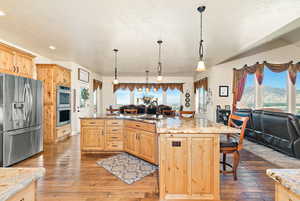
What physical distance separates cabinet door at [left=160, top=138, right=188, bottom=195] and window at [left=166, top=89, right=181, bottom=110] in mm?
7774

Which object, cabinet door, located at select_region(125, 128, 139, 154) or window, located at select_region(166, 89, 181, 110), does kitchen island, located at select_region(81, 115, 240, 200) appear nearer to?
cabinet door, located at select_region(125, 128, 139, 154)

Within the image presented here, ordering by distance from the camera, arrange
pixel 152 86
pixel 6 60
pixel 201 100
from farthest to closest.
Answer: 1. pixel 152 86
2. pixel 201 100
3. pixel 6 60

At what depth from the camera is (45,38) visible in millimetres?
3584

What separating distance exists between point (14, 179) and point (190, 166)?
5.61 feet

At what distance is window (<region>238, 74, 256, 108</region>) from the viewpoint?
5.92 meters

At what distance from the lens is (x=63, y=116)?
4918 mm

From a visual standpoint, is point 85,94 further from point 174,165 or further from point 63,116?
point 174,165

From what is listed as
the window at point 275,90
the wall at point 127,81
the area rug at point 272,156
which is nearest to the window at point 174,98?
the wall at point 127,81

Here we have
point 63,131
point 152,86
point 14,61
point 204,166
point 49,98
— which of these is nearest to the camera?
point 204,166

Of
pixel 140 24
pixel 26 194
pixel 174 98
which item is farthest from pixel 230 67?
pixel 26 194

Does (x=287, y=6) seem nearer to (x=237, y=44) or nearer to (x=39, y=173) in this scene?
(x=237, y=44)

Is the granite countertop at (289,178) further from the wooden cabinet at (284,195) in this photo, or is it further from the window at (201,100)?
the window at (201,100)

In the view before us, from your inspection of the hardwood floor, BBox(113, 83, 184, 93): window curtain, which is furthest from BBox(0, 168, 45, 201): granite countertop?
BBox(113, 83, 184, 93): window curtain

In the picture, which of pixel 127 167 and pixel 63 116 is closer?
pixel 127 167
